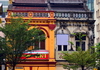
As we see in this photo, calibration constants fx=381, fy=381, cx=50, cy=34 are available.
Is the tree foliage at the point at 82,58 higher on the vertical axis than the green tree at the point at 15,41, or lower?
lower

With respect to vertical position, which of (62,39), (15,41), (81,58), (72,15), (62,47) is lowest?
(81,58)

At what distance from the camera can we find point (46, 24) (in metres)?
40.8

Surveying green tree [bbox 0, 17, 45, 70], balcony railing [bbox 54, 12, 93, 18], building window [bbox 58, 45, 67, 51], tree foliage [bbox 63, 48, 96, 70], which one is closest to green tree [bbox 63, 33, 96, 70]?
tree foliage [bbox 63, 48, 96, 70]

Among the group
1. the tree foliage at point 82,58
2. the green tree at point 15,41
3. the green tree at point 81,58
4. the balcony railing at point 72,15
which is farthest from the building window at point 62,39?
the green tree at point 15,41

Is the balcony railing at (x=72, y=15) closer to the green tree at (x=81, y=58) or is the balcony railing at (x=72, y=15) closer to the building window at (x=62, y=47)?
the building window at (x=62, y=47)

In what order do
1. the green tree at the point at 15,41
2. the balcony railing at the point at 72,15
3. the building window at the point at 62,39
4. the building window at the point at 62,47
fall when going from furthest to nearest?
the balcony railing at the point at 72,15, the building window at the point at 62,47, the building window at the point at 62,39, the green tree at the point at 15,41

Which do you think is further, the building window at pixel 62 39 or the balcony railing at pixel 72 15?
the balcony railing at pixel 72 15

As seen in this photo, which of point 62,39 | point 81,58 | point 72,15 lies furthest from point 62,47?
point 81,58

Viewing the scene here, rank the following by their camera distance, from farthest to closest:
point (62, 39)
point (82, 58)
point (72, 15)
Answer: point (72, 15) → point (62, 39) → point (82, 58)

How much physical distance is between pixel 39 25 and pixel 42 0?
17.5 feet

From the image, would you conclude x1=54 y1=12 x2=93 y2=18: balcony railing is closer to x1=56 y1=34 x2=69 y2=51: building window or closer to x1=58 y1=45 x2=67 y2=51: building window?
x1=56 y1=34 x2=69 y2=51: building window

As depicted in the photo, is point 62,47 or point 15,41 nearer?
point 15,41

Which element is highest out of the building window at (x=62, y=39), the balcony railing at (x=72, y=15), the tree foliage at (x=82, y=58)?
the balcony railing at (x=72, y=15)

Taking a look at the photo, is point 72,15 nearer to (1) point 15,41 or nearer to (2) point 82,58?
(2) point 82,58
